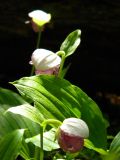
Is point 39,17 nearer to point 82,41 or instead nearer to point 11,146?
point 11,146

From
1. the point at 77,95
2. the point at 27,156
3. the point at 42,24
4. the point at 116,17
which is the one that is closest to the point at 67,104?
the point at 77,95

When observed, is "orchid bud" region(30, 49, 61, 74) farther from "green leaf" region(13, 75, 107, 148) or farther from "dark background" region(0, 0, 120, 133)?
"dark background" region(0, 0, 120, 133)

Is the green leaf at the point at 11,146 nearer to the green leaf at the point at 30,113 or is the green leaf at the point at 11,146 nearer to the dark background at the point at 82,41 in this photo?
the green leaf at the point at 30,113

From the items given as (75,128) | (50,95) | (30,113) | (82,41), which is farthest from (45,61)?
(82,41)

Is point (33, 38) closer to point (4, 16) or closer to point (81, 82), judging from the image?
Result: point (4, 16)

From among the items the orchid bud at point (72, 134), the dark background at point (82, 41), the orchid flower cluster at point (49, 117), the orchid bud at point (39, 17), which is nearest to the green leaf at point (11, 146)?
the orchid flower cluster at point (49, 117)
